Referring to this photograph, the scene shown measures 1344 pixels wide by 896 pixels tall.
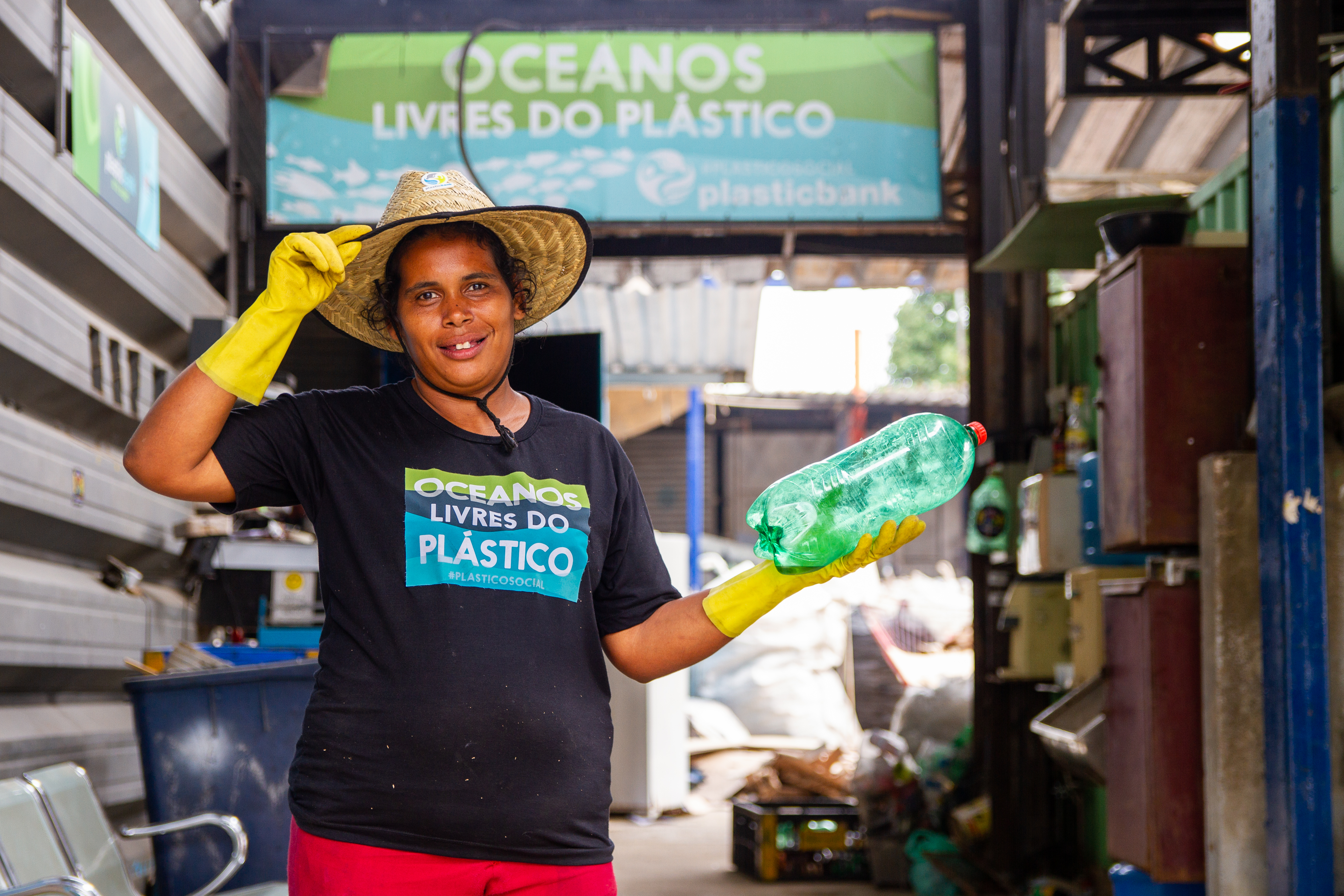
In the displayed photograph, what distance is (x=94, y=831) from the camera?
3.70 metres

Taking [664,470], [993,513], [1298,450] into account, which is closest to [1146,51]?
[993,513]

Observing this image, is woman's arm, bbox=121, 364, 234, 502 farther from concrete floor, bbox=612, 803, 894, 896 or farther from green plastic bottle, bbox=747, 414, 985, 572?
concrete floor, bbox=612, 803, 894, 896

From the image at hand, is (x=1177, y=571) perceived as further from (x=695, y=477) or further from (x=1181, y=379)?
(x=695, y=477)

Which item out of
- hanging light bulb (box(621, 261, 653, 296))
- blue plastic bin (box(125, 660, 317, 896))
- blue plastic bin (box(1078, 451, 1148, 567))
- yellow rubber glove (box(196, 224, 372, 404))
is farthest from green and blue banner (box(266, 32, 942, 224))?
yellow rubber glove (box(196, 224, 372, 404))

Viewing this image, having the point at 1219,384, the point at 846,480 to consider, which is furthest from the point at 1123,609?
the point at 846,480

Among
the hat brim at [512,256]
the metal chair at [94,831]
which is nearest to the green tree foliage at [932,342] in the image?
the metal chair at [94,831]

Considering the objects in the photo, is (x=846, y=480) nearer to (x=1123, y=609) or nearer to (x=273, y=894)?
(x=1123, y=609)

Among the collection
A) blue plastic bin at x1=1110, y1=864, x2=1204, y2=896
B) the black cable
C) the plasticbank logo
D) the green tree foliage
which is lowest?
blue plastic bin at x1=1110, y1=864, x2=1204, y2=896

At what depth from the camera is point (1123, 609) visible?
4.16 meters

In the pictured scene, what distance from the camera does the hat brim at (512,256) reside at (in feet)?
6.52

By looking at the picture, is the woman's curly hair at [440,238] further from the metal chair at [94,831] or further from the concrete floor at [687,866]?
the concrete floor at [687,866]

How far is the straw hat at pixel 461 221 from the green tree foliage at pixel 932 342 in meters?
30.2

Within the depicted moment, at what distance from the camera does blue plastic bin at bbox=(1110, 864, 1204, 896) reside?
395 cm

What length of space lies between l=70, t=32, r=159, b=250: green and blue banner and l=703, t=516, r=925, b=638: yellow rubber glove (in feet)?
11.1
